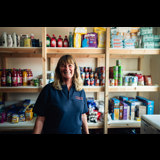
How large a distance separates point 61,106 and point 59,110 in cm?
5

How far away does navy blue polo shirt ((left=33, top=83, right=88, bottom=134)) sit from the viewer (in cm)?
113

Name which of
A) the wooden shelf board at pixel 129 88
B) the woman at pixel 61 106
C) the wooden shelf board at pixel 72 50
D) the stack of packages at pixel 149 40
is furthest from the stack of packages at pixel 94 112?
the stack of packages at pixel 149 40

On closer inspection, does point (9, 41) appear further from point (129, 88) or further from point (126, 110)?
point (126, 110)

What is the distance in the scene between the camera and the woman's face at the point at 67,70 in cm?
119

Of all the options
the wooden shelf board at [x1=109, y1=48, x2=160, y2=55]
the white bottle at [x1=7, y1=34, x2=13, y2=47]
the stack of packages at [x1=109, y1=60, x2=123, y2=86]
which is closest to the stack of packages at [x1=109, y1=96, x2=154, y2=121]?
the stack of packages at [x1=109, y1=60, x2=123, y2=86]

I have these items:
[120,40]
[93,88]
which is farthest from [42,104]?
[120,40]

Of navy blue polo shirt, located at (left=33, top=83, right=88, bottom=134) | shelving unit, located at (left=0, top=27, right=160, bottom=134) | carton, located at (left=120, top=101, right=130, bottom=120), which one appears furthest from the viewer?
carton, located at (left=120, top=101, right=130, bottom=120)

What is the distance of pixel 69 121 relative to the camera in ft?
3.77

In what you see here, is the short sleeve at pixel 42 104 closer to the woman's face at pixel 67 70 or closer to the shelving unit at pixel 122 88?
the woman's face at pixel 67 70

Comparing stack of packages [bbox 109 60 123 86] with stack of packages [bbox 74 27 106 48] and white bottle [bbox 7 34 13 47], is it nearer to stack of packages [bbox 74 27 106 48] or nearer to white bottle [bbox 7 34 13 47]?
stack of packages [bbox 74 27 106 48]

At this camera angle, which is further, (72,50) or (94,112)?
(94,112)

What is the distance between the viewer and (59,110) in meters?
1.12
